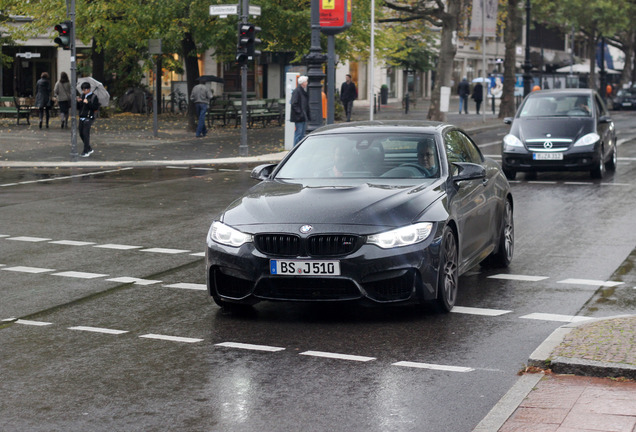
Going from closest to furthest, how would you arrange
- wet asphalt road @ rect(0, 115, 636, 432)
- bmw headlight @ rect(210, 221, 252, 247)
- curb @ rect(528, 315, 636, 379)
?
wet asphalt road @ rect(0, 115, 636, 432), curb @ rect(528, 315, 636, 379), bmw headlight @ rect(210, 221, 252, 247)

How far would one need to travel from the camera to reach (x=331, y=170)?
31.3 ft

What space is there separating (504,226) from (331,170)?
2202mm

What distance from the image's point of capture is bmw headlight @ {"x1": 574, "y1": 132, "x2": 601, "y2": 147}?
2053 centimetres

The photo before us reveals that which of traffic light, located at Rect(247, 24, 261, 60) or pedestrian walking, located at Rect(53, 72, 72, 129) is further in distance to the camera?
pedestrian walking, located at Rect(53, 72, 72, 129)

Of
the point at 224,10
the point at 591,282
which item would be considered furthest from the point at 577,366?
the point at 224,10

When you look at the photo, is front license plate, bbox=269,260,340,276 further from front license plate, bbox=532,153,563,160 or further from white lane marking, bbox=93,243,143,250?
front license plate, bbox=532,153,563,160

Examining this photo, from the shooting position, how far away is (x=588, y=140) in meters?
20.6

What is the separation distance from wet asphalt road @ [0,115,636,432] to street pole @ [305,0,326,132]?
1249cm

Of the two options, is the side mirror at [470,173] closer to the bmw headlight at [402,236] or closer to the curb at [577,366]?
the bmw headlight at [402,236]

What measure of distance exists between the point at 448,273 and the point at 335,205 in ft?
3.44

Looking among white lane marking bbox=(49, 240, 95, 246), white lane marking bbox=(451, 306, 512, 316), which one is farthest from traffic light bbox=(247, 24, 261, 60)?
white lane marking bbox=(451, 306, 512, 316)

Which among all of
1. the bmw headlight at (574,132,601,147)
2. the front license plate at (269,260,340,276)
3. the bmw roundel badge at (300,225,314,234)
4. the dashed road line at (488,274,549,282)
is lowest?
the dashed road line at (488,274,549,282)

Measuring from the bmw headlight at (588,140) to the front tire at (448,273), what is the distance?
12.2 meters

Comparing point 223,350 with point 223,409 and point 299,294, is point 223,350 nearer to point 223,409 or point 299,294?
point 299,294
